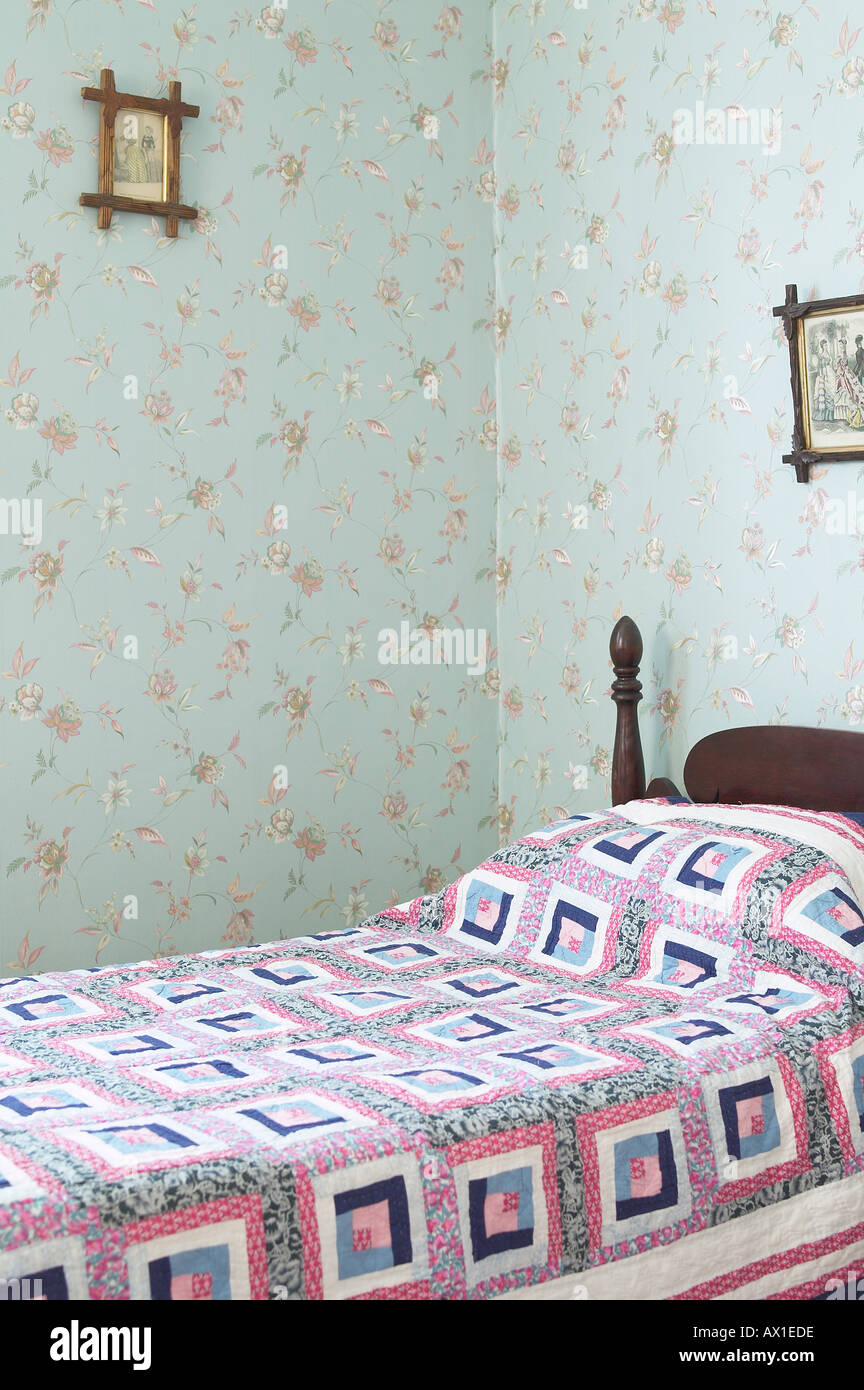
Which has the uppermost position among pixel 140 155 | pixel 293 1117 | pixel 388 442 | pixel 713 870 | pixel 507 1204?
pixel 140 155

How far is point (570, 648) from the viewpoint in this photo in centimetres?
315

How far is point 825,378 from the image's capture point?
2477 mm

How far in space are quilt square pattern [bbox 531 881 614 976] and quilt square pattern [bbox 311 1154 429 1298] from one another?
803 mm

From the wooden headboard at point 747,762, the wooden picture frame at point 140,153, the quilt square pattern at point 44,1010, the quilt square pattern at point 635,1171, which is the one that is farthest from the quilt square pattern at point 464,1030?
the wooden picture frame at point 140,153

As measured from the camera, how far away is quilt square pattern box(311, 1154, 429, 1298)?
4.75 feet

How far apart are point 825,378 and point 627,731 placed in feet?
2.63

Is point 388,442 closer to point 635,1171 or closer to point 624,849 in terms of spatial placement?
point 624,849

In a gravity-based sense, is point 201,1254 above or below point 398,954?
below

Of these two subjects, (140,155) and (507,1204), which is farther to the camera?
(140,155)

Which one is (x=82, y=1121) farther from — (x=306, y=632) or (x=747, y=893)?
(x=306, y=632)

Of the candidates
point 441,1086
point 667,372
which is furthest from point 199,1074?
point 667,372

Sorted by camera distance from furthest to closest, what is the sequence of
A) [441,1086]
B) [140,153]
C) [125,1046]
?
[140,153] < [125,1046] < [441,1086]

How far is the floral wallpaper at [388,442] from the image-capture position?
104 inches

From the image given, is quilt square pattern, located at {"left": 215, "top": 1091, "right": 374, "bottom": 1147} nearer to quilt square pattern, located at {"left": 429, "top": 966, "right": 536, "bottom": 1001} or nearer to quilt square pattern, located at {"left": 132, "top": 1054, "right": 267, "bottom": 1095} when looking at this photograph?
quilt square pattern, located at {"left": 132, "top": 1054, "right": 267, "bottom": 1095}
